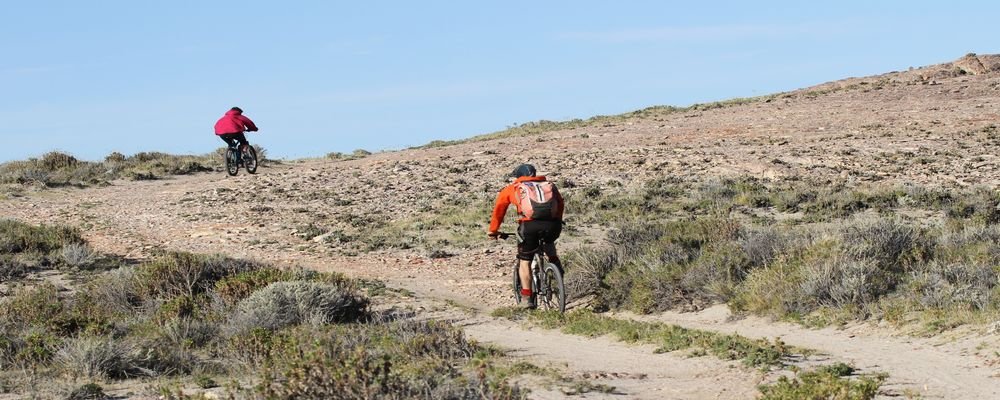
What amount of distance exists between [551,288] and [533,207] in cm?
118

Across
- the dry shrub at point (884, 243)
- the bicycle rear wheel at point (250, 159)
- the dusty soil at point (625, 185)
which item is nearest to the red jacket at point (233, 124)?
the dusty soil at point (625, 185)

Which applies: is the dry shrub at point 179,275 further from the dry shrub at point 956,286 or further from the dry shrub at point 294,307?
the dry shrub at point 956,286

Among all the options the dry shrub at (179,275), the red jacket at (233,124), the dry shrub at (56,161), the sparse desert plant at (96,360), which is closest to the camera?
the sparse desert plant at (96,360)

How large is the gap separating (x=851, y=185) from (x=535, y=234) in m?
11.0

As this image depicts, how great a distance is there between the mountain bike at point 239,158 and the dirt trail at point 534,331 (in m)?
1.13

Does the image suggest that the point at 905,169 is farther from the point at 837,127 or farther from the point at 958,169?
the point at 837,127

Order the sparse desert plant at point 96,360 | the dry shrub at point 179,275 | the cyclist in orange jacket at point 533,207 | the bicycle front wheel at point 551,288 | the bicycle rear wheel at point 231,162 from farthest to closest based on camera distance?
the bicycle rear wheel at point 231,162 → the dry shrub at point 179,275 → the bicycle front wheel at point 551,288 → the cyclist in orange jacket at point 533,207 → the sparse desert plant at point 96,360

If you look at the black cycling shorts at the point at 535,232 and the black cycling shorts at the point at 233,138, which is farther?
the black cycling shorts at the point at 233,138

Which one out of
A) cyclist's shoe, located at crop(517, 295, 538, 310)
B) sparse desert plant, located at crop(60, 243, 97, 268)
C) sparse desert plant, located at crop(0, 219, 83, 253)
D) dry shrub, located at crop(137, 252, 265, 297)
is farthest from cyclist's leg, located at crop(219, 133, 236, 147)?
cyclist's shoe, located at crop(517, 295, 538, 310)

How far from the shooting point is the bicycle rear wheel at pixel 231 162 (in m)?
25.3

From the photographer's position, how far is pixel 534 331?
11.7 m

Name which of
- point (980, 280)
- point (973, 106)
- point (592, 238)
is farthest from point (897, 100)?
point (980, 280)

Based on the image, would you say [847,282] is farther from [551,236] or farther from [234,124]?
[234,124]

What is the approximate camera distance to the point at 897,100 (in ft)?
112
